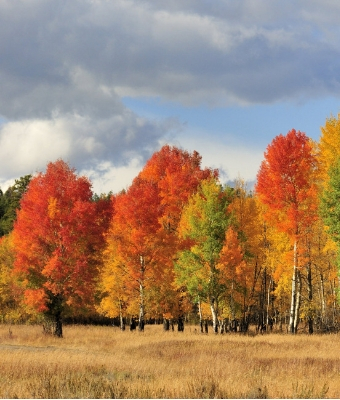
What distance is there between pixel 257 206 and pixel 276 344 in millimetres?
15324

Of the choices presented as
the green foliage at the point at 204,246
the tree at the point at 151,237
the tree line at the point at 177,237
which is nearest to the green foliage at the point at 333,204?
the tree line at the point at 177,237

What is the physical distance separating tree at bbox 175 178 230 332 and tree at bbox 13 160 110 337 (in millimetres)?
6146

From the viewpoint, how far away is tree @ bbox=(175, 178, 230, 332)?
34.4 m

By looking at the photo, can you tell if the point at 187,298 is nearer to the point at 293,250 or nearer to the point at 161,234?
the point at 161,234

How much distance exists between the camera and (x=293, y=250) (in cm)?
3353

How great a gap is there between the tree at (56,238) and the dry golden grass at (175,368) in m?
3.10

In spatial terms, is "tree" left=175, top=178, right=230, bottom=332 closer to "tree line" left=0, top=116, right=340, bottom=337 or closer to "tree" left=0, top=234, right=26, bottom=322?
"tree line" left=0, top=116, right=340, bottom=337

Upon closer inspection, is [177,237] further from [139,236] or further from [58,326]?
[58,326]

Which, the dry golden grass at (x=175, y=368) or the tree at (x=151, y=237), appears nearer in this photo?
the dry golden grass at (x=175, y=368)

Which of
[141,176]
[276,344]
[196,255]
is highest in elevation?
[141,176]

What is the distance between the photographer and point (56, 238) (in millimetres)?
33906

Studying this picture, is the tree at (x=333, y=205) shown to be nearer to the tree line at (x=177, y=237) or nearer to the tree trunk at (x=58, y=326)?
the tree line at (x=177, y=237)

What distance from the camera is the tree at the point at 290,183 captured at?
32.7 metres

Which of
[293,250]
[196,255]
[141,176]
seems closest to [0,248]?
[141,176]
